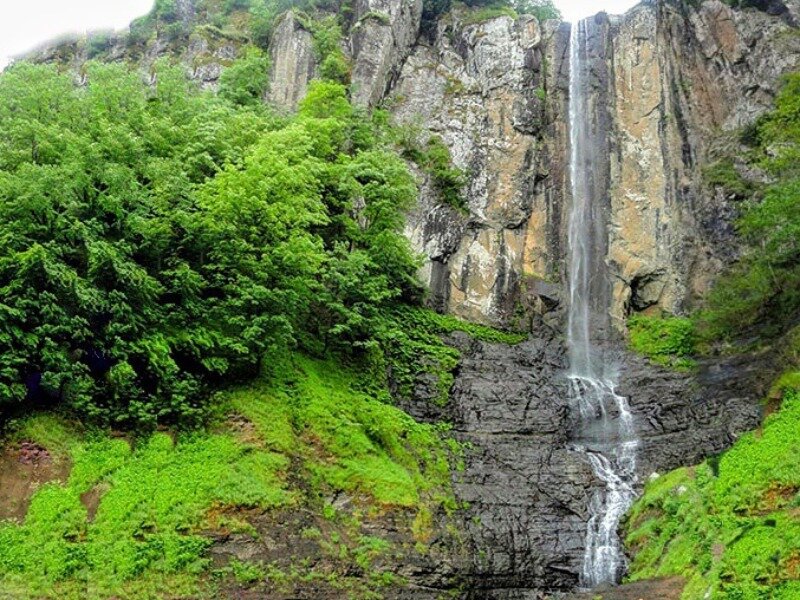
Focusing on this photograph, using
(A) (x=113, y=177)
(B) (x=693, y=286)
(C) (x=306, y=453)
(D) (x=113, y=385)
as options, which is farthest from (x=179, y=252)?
(B) (x=693, y=286)

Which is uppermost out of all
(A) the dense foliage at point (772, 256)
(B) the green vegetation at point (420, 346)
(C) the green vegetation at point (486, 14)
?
(C) the green vegetation at point (486, 14)

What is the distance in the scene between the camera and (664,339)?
98.8 feet

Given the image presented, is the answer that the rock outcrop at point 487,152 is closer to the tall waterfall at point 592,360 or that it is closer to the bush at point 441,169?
the bush at point 441,169

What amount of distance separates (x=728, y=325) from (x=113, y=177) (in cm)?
2248

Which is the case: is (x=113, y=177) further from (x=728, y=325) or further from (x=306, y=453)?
(x=728, y=325)

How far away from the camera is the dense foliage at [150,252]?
53.3ft

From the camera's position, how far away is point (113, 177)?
17.7 m

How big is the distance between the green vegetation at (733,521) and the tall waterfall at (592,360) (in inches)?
39.2

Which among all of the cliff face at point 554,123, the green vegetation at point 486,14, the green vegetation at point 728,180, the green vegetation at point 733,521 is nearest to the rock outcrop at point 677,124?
the cliff face at point 554,123

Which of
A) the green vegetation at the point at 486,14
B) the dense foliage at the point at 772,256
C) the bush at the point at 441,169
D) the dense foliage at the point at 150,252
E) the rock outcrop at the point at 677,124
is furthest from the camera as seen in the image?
the green vegetation at the point at 486,14

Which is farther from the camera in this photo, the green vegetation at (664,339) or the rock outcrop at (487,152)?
the rock outcrop at (487,152)

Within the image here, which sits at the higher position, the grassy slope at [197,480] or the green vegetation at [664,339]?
the green vegetation at [664,339]

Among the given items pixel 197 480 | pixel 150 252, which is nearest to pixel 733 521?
pixel 197 480

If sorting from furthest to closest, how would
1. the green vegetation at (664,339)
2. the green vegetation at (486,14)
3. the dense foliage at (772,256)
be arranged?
the green vegetation at (486,14), the green vegetation at (664,339), the dense foliage at (772,256)
